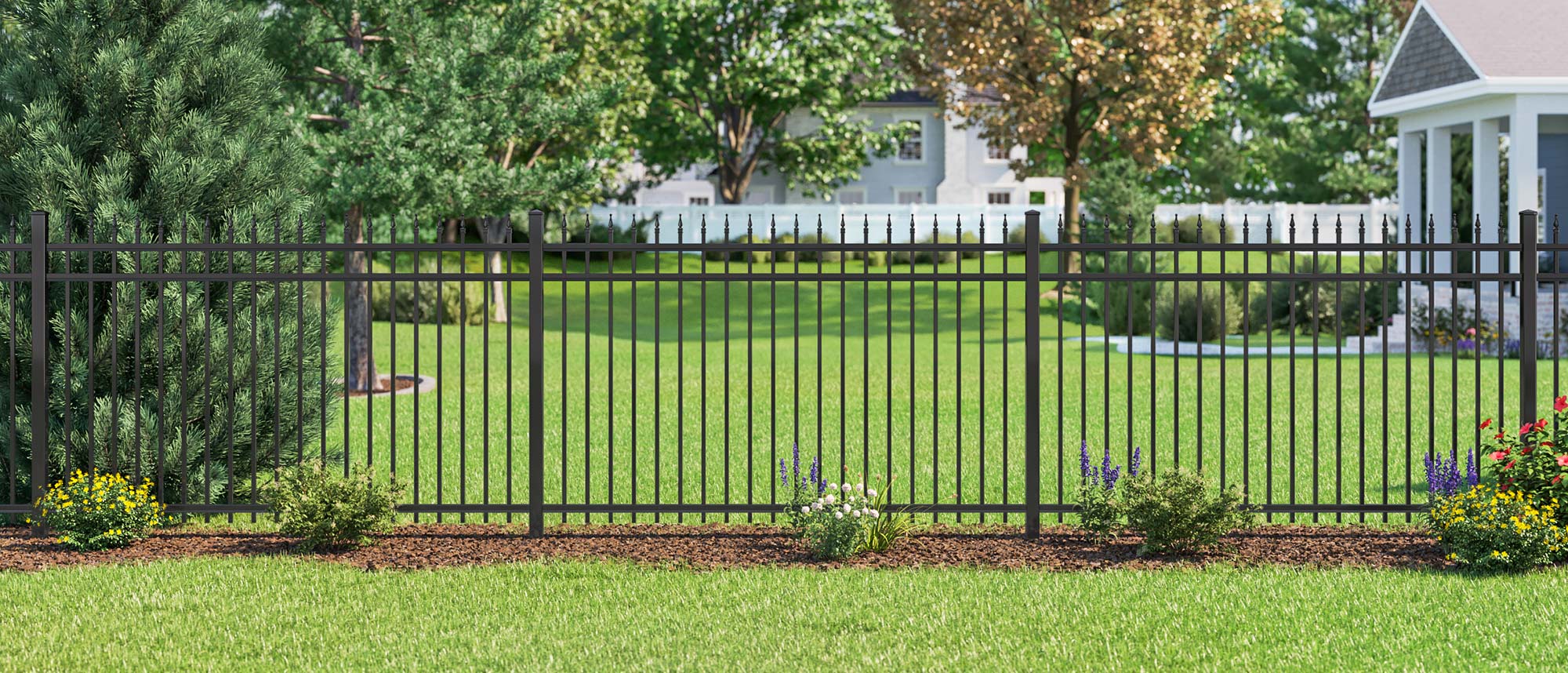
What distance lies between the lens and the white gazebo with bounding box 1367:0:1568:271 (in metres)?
19.3

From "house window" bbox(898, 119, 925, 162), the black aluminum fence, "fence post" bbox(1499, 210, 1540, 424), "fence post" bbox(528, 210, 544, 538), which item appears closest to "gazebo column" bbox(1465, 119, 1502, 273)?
the black aluminum fence

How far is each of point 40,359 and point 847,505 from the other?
4.16 m

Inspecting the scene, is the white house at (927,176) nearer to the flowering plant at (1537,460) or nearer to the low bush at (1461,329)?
the low bush at (1461,329)

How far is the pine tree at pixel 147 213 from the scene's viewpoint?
8.28 meters

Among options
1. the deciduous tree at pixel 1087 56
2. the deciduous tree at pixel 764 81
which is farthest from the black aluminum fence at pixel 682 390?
the deciduous tree at pixel 764 81

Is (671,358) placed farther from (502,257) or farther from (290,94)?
(502,257)

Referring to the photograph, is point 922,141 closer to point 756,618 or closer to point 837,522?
point 837,522

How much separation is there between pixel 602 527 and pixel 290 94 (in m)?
9.98

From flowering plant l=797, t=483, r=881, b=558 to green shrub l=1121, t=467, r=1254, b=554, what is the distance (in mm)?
1236

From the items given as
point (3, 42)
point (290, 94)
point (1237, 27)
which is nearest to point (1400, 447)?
point (3, 42)

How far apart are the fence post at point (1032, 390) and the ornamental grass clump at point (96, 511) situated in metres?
4.40

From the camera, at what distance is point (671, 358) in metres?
20.2

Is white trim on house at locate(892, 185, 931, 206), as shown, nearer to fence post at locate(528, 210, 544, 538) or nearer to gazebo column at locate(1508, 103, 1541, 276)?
gazebo column at locate(1508, 103, 1541, 276)

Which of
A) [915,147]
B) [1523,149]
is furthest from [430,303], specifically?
[915,147]
